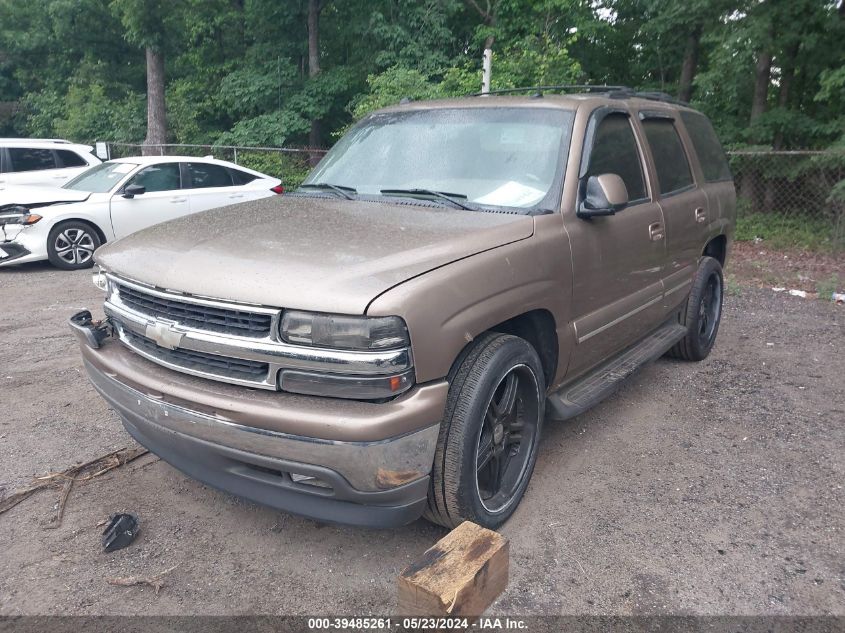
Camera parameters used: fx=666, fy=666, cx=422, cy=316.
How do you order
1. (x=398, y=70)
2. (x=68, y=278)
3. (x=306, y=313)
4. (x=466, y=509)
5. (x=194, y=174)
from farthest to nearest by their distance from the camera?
(x=398, y=70), (x=194, y=174), (x=68, y=278), (x=466, y=509), (x=306, y=313)

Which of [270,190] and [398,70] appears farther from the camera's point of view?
[398,70]

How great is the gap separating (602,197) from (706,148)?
8.35 feet

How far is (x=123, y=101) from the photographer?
24.3m

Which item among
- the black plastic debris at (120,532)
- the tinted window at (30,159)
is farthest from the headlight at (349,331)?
the tinted window at (30,159)

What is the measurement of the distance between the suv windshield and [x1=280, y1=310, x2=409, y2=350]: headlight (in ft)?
4.04

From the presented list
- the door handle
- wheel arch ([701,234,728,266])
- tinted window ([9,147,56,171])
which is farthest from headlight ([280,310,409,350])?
tinted window ([9,147,56,171])

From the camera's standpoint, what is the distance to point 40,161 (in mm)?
11305

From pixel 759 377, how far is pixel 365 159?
11.4 ft

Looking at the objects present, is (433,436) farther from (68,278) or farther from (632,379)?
(68,278)

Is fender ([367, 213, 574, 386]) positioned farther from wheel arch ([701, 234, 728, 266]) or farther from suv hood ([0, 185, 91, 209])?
suv hood ([0, 185, 91, 209])

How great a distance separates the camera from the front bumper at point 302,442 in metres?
2.33

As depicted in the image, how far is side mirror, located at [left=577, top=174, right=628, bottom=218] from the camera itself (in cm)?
330

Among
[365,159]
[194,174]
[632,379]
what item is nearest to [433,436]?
[365,159]

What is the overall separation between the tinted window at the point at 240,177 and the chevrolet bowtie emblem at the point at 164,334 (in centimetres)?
811
